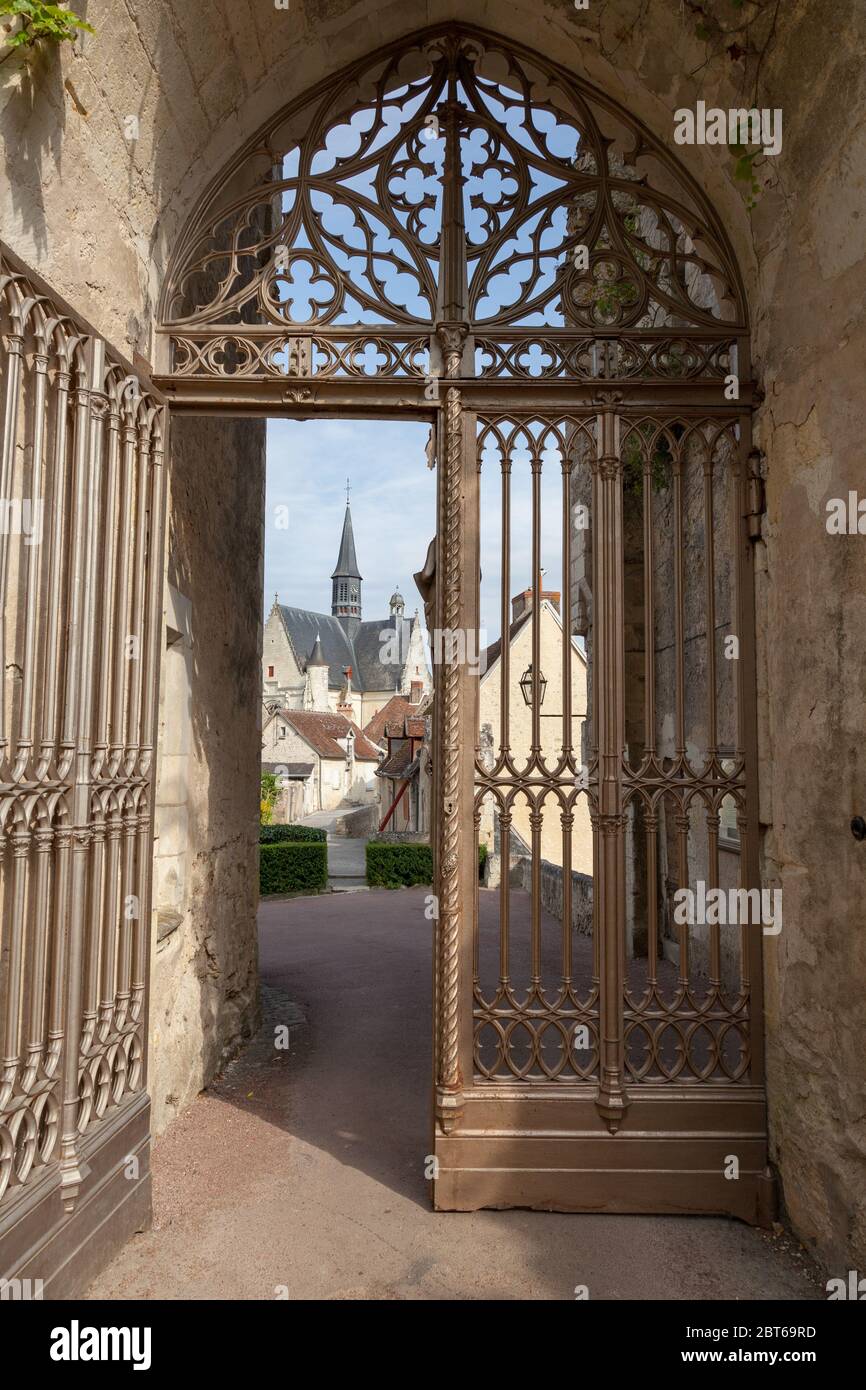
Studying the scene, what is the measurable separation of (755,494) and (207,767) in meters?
3.30

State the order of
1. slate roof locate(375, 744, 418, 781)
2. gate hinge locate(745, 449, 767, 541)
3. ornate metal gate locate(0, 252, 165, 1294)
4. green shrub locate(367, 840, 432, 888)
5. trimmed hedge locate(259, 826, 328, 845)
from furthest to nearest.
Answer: slate roof locate(375, 744, 418, 781) → trimmed hedge locate(259, 826, 328, 845) → green shrub locate(367, 840, 432, 888) → gate hinge locate(745, 449, 767, 541) → ornate metal gate locate(0, 252, 165, 1294)

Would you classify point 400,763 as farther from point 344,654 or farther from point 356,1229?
point 344,654

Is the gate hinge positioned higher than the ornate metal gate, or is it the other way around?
the gate hinge

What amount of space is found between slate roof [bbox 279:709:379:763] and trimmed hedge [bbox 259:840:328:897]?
103 feet

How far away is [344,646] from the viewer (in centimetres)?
6881

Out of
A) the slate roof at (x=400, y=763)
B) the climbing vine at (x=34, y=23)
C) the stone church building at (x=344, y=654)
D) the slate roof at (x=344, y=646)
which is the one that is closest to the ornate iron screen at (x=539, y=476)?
the climbing vine at (x=34, y=23)

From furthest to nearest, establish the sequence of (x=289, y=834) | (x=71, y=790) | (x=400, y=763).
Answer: (x=400, y=763) < (x=289, y=834) < (x=71, y=790)

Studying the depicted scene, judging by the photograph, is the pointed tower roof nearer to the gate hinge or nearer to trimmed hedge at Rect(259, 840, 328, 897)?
trimmed hedge at Rect(259, 840, 328, 897)

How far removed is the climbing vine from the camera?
2588mm

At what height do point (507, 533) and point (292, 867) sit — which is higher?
point (507, 533)

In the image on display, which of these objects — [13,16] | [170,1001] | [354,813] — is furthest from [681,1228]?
[354,813]

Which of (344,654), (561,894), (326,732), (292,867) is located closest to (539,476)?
(561,894)

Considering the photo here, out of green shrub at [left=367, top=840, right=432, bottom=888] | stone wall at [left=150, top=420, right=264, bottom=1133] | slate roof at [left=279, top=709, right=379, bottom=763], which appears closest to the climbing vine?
stone wall at [left=150, top=420, right=264, bottom=1133]
